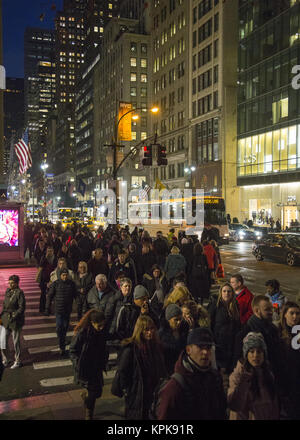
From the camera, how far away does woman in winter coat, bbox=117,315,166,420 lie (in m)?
4.46

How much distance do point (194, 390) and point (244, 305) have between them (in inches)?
154

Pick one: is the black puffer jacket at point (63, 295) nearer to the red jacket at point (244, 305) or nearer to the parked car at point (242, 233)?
the red jacket at point (244, 305)

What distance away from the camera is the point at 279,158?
44719 mm

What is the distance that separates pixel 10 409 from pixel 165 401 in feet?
12.2

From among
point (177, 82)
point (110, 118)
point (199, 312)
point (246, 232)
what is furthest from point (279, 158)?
point (110, 118)

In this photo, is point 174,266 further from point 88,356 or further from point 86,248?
point 88,356

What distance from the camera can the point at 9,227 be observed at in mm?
21672

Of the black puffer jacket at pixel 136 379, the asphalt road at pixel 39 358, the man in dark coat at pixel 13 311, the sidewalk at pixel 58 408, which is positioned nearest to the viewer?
the black puffer jacket at pixel 136 379

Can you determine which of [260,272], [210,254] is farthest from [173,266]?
[260,272]

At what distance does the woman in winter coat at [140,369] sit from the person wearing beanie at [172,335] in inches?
27.5

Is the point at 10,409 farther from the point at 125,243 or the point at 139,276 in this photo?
the point at 125,243

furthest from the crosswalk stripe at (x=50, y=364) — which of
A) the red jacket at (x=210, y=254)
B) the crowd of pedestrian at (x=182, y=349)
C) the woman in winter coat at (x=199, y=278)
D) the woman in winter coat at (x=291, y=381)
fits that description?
the red jacket at (x=210, y=254)

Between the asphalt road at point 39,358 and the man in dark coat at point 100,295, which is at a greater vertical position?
the man in dark coat at point 100,295

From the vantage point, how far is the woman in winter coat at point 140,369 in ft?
14.6
